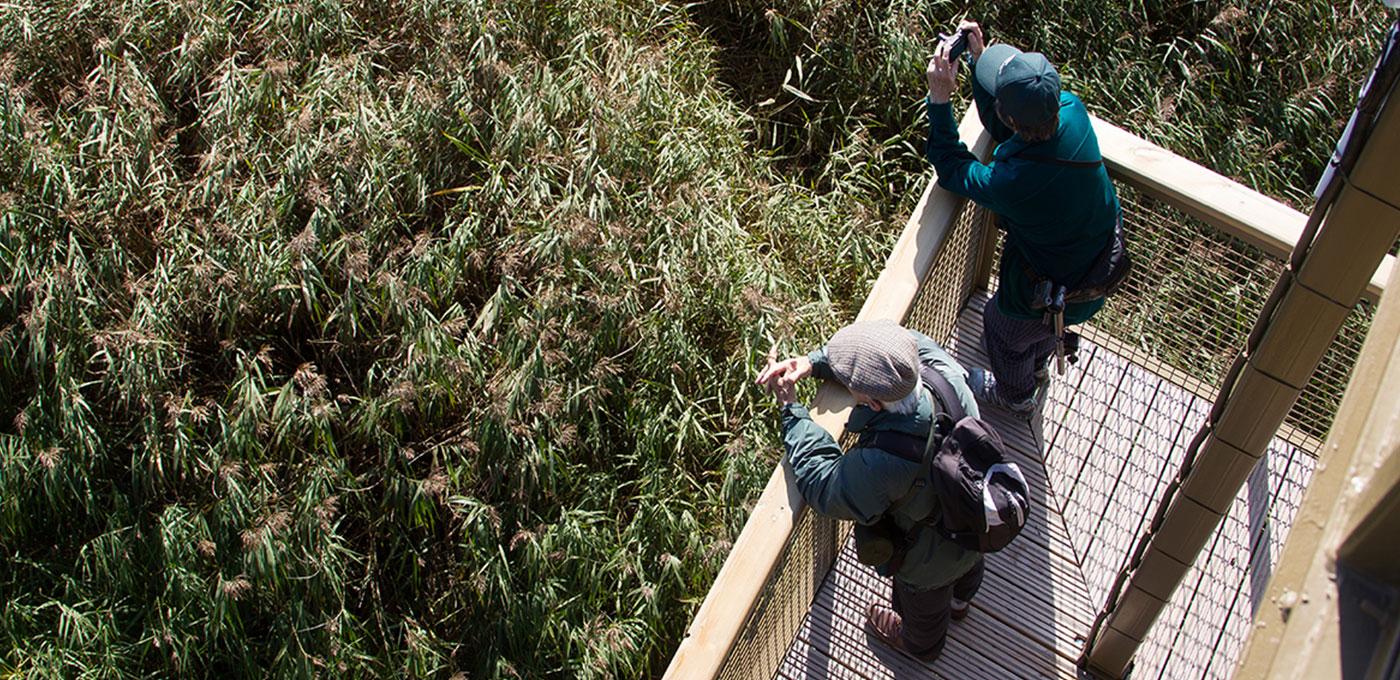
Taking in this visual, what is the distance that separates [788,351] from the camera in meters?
5.47

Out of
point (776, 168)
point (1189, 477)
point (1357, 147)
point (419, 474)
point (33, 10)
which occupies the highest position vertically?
point (1357, 147)

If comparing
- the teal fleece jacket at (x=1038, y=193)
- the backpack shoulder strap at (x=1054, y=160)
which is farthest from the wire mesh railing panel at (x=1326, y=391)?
the backpack shoulder strap at (x=1054, y=160)

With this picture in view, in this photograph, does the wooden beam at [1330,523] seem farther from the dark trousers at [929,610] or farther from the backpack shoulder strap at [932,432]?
the dark trousers at [929,610]

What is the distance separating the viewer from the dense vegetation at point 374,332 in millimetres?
5121

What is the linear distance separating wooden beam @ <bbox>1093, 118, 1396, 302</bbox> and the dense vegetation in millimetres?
1842

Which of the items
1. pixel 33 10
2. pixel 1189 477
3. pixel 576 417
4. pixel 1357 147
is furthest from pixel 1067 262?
pixel 33 10

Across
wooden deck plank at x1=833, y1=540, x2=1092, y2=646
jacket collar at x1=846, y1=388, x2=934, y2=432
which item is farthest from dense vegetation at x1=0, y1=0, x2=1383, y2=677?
jacket collar at x1=846, y1=388, x2=934, y2=432

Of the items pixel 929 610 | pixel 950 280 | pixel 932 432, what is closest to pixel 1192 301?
pixel 950 280

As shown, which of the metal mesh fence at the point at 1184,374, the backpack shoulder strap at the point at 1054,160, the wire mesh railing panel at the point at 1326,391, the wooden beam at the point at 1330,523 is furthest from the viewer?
the wire mesh railing panel at the point at 1326,391

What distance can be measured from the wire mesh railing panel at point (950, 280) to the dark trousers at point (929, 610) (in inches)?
32.4

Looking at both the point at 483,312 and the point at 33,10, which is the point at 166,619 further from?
the point at 33,10

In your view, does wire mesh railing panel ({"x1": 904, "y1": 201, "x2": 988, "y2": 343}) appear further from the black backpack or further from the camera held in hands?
the black backpack

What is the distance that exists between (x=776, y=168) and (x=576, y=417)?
2.21 metres

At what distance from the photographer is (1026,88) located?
12.0 ft
